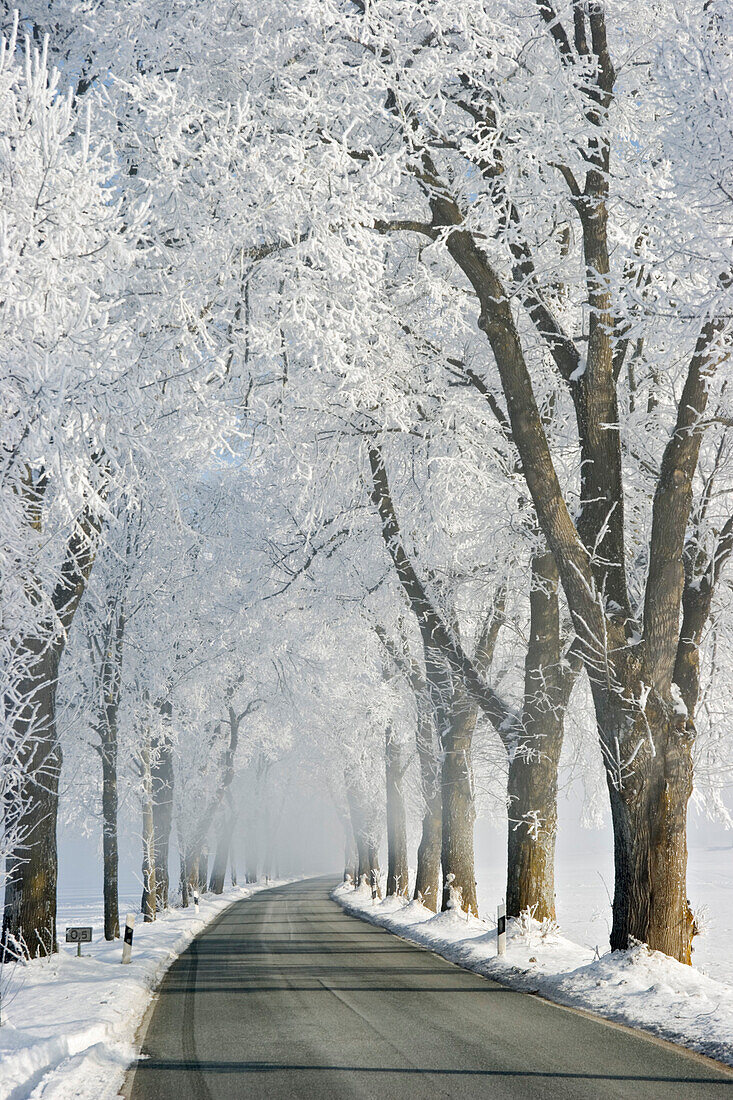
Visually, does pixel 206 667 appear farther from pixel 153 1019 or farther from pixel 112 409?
pixel 112 409

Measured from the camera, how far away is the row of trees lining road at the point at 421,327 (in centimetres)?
696

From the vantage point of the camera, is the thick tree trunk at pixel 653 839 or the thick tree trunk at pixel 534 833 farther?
the thick tree trunk at pixel 534 833

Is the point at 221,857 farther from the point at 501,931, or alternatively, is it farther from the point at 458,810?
the point at 501,931

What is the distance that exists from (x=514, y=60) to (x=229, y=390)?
16.1 feet

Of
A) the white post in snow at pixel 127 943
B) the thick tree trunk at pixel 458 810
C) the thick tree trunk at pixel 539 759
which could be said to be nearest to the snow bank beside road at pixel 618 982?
the thick tree trunk at pixel 539 759

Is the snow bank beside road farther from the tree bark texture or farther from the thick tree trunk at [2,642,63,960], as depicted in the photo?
the thick tree trunk at [2,642,63,960]

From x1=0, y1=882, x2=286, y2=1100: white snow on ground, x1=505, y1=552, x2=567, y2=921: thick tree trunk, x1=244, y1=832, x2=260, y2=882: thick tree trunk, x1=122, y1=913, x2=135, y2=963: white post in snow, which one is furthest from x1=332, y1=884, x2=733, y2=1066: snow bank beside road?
x1=244, y1=832, x2=260, y2=882: thick tree trunk

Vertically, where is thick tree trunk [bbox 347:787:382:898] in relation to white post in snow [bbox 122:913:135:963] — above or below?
below

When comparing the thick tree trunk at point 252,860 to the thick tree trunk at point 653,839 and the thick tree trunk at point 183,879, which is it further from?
the thick tree trunk at point 653,839

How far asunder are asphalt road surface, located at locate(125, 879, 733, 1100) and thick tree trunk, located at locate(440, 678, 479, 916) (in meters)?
5.93

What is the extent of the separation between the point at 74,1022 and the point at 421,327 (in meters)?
9.36

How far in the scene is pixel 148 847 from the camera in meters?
24.0

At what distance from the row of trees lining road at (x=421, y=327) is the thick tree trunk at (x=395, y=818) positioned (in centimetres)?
1423

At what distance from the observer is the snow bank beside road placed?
7.69 meters
